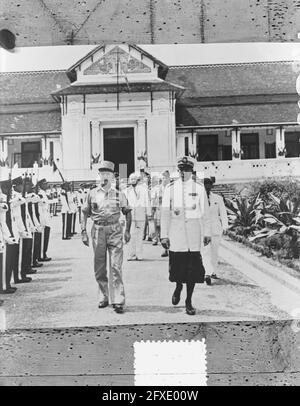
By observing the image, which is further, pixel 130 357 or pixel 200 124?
pixel 200 124

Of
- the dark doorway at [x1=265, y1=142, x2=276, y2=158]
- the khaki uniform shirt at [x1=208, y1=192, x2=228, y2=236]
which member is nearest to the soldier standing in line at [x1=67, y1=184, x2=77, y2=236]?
the khaki uniform shirt at [x1=208, y1=192, x2=228, y2=236]

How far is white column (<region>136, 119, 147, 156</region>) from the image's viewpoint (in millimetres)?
2078

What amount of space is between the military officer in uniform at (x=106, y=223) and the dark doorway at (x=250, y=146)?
574mm

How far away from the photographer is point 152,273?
200cm

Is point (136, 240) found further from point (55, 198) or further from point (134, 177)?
point (55, 198)

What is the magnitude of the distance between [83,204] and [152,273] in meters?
0.41

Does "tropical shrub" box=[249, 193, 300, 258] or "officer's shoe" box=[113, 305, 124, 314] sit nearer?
"officer's shoe" box=[113, 305, 124, 314]

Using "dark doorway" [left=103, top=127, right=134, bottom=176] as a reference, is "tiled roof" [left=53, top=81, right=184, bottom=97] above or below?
above

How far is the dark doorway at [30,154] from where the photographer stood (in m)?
2.07

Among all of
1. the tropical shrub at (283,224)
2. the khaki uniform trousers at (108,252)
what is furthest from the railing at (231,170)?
the khaki uniform trousers at (108,252)

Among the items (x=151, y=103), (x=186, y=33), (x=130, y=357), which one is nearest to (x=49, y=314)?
(x=130, y=357)

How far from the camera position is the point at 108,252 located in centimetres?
Result: 203

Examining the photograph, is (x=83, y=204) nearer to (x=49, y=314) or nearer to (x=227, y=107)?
(x=49, y=314)

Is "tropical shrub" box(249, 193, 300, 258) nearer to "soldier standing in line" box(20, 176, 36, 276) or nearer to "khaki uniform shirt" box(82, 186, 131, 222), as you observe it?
"khaki uniform shirt" box(82, 186, 131, 222)
